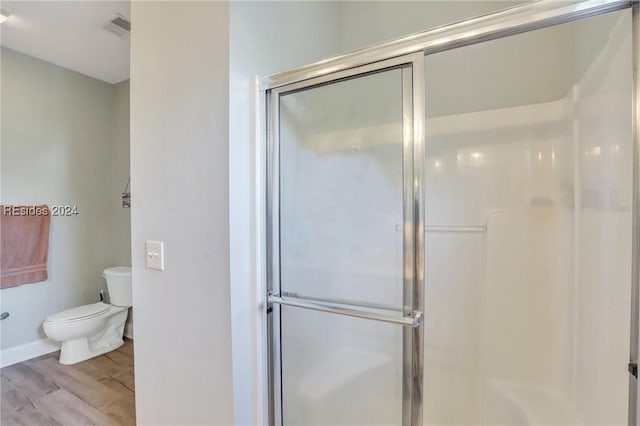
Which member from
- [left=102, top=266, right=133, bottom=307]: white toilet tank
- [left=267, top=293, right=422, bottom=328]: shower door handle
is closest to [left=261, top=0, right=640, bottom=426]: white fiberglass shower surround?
[left=267, top=293, right=422, bottom=328]: shower door handle

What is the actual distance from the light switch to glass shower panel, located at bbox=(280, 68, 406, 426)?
0.53 metres

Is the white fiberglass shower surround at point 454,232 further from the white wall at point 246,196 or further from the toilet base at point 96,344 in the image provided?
the toilet base at point 96,344

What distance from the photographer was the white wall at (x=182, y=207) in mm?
1137

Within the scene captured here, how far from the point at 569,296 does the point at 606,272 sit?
415mm

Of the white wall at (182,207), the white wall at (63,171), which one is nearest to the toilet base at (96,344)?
the white wall at (63,171)

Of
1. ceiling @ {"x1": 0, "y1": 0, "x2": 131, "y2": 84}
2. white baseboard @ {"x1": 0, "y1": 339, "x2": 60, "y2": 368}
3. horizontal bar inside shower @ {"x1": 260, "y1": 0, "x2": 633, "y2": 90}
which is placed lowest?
white baseboard @ {"x1": 0, "y1": 339, "x2": 60, "y2": 368}

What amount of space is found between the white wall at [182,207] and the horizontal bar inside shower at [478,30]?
1.43 ft

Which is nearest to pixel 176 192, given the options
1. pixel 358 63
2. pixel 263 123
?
pixel 263 123

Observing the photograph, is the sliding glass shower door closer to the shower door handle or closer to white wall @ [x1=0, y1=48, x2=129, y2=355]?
the shower door handle

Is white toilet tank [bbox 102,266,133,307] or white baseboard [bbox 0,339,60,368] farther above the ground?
white toilet tank [bbox 102,266,133,307]

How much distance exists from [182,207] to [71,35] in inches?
78.8

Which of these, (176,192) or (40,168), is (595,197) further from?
(40,168)

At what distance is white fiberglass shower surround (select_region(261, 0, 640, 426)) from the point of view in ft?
3.46

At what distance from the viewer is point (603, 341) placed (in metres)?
1.11
